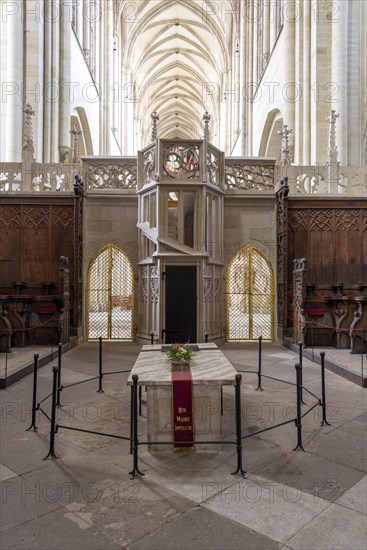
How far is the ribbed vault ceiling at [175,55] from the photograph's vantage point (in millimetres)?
29312

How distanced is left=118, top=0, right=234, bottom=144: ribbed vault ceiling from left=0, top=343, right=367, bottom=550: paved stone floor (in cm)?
2994

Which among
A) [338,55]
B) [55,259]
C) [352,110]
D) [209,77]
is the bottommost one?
[55,259]

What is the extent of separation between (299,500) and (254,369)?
3871mm

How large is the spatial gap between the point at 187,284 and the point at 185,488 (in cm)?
580

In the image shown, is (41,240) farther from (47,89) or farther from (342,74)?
(342,74)

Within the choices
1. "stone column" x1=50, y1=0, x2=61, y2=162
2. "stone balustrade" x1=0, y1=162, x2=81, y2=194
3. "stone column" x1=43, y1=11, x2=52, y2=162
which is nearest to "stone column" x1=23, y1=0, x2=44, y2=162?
"stone column" x1=43, y1=11, x2=52, y2=162

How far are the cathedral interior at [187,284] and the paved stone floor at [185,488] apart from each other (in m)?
0.02

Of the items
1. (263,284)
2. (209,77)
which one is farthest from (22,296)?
(209,77)

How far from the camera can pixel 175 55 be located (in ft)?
120

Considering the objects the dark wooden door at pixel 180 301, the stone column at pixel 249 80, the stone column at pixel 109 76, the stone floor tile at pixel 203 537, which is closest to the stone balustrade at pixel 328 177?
the dark wooden door at pixel 180 301

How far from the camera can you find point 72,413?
4328mm

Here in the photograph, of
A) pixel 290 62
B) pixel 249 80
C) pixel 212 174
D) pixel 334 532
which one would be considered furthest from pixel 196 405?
pixel 249 80

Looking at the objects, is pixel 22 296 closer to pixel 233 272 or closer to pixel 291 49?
pixel 233 272

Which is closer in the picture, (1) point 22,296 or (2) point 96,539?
(2) point 96,539
